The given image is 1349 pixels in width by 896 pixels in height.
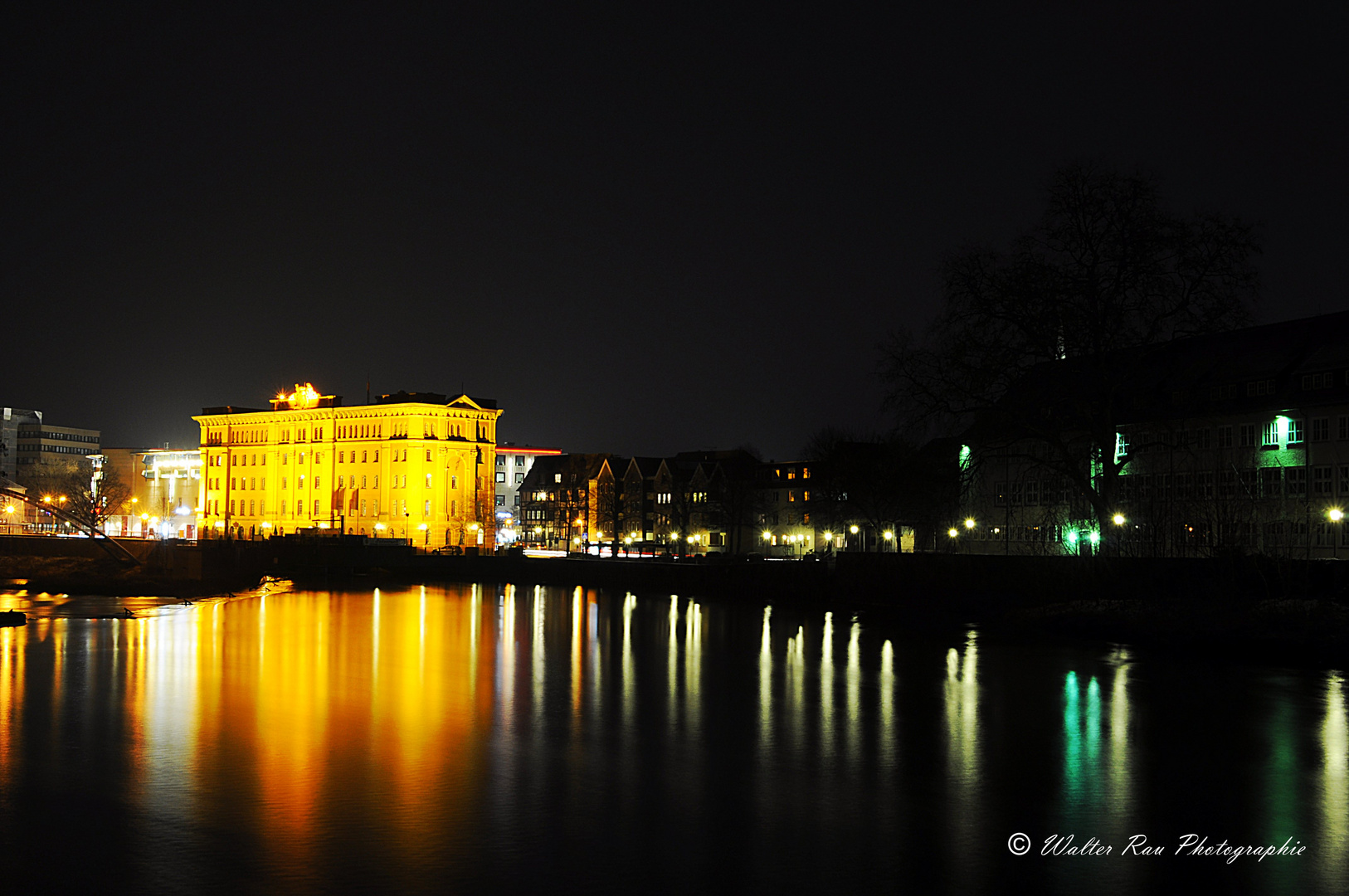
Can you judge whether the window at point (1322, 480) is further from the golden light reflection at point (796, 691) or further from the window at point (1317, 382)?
the golden light reflection at point (796, 691)

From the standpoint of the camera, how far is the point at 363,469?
148 meters

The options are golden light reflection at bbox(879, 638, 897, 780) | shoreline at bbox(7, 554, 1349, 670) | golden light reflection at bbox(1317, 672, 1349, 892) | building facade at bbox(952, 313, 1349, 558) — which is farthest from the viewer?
building facade at bbox(952, 313, 1349, 558)

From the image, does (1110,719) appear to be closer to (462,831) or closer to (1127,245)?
(462,831)

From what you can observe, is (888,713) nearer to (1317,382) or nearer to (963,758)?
(963,758)

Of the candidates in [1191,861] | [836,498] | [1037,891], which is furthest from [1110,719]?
[836,498]

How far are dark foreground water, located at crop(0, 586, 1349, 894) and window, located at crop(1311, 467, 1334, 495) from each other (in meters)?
28.8

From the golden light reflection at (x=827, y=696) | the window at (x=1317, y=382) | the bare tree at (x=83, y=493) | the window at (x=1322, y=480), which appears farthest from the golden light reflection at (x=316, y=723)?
the bare tree at (x=83, y=493)

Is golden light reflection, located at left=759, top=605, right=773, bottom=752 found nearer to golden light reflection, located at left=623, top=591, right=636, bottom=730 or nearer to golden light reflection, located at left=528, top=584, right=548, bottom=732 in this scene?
golden light reflection, located at left=623, top=591, right=636, bottom=730

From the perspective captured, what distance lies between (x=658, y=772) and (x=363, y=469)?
135529mm

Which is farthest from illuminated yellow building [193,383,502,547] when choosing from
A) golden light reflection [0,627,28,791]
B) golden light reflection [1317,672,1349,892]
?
golden light reflection [1317,672,1349,892]

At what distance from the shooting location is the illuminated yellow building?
474ft

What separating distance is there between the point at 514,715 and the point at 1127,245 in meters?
32.6

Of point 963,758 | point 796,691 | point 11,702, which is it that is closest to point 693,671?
point 796,691

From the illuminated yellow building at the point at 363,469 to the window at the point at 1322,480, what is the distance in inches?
3757
